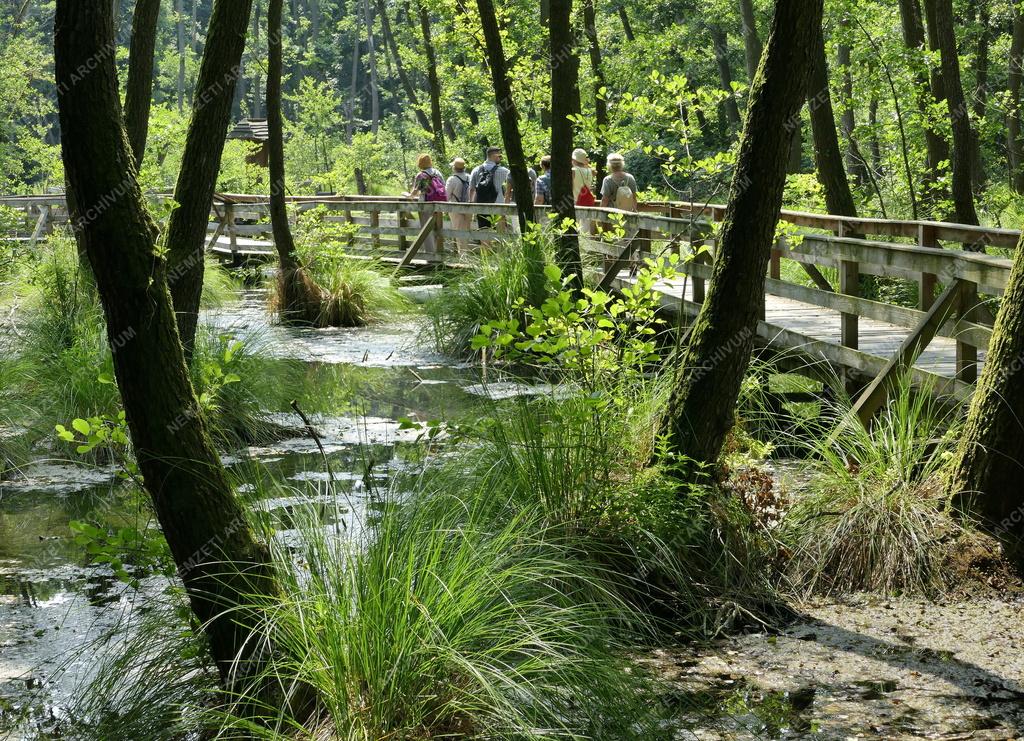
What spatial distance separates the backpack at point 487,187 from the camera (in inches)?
728

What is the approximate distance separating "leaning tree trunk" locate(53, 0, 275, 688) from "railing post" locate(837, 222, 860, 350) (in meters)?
5.60

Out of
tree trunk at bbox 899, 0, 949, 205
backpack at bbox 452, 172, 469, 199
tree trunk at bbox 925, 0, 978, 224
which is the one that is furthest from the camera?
backpack at bbox 452, 172, 469, 199

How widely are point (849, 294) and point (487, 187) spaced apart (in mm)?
10658

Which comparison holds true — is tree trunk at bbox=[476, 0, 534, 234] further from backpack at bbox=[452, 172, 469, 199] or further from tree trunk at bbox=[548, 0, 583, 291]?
backpack at bbox=[452, 172, 469, 199]

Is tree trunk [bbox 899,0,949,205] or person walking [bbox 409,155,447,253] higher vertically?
tree trunk [bbox 899,0,949,205]

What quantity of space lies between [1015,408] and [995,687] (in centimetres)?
155

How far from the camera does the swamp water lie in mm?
4586

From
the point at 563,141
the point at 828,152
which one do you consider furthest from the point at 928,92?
the point at 563,141

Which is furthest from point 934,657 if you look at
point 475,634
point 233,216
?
point 233,216

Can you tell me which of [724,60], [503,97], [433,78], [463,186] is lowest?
[463,186]

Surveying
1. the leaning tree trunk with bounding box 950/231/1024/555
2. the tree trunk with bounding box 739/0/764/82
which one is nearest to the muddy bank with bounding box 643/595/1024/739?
the leaning tree trunk with bounding box 950/231/1024/555

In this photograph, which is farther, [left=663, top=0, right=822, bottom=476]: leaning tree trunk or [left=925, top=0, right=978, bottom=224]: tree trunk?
[left=925, top=0, right=978, bottom=224]: tree trunk

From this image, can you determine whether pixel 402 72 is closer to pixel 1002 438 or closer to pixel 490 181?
pixel 490 181

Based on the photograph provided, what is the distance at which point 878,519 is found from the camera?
5.36 metres
